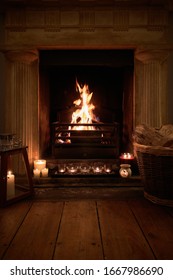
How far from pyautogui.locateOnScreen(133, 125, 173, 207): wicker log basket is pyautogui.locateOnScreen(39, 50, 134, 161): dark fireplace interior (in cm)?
68

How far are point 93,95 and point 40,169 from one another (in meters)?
0.93

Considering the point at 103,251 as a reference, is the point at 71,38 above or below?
above

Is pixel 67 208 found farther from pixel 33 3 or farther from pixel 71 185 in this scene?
pixel 33 3

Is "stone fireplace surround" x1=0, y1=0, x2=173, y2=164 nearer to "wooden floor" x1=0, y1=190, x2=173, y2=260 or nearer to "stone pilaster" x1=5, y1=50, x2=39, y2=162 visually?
"stone pilaster" x1=5, y1=50, x2=39, y2=162

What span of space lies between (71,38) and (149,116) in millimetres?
949

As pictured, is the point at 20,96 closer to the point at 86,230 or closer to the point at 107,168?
the point at 107,168

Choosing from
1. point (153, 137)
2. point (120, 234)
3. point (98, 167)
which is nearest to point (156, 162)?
point (153, 137)

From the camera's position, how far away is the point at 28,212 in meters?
1.86

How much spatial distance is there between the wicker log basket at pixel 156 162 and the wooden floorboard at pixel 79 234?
409 millimetres

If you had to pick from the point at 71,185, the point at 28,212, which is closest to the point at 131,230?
the point at 28,212

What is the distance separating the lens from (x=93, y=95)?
9.93 ft

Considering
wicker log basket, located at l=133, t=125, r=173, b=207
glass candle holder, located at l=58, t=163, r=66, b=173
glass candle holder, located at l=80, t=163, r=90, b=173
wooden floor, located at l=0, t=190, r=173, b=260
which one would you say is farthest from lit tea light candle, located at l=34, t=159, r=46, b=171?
wicker log basket, located at l=133, t=125, r=173, b=207

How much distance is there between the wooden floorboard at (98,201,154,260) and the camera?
1.33m

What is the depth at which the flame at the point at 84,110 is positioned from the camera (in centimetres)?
291
